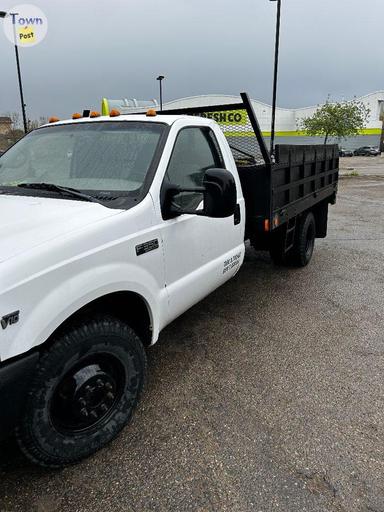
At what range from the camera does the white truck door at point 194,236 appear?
279 centimetres

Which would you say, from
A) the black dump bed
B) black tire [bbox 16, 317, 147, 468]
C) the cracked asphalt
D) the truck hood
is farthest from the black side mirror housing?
the black dump bed

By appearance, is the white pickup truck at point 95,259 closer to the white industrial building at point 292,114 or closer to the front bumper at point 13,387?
the front bumper at point 13,387

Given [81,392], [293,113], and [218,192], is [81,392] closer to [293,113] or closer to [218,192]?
[218,192]

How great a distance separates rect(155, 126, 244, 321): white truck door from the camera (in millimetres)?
2793

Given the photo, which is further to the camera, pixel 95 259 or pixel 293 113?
pixel 293 113

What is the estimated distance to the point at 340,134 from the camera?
102 ft

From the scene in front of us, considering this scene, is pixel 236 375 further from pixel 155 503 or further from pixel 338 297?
pixel 338 297

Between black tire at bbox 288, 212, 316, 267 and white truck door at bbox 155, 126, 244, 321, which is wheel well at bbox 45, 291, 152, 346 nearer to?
white truck door at bbox 155, 126, 244, 321

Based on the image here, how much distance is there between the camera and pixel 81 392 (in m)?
2.16

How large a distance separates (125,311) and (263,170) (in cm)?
205

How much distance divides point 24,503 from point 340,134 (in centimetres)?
3294

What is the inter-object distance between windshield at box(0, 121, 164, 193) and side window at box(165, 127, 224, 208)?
19 cm

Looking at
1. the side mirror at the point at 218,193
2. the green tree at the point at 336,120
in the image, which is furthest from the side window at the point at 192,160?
the green tree at the point at 336,120

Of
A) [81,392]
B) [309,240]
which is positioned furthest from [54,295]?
[309,240]
